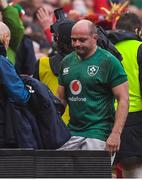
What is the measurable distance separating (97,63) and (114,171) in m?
1.88

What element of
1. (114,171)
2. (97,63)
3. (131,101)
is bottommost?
(114,171)

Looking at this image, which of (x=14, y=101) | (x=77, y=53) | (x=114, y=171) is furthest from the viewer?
(x=114, y=171)

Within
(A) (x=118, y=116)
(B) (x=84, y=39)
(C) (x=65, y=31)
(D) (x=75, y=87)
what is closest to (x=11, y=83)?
(D) (x=75, y=87)

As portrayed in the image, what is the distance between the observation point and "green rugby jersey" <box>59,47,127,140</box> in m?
7.95

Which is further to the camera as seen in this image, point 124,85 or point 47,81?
point 47,81

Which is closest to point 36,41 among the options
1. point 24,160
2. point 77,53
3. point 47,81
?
point 47,81

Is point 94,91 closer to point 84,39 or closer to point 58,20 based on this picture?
point 84,39

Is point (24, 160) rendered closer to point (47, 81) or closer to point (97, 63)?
point (97, 63)

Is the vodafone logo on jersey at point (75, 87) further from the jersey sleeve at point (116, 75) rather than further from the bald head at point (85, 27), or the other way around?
the bald head at point (85, 27)

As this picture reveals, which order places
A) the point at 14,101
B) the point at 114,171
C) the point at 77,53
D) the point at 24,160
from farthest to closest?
1. the point at 114,171
2. the point at 77,53
3. the point at 14,101
4. the point at 24,160

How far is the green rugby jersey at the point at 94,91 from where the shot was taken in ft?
26.1

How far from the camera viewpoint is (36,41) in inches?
543

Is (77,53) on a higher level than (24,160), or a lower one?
higher

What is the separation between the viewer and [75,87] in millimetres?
8086
